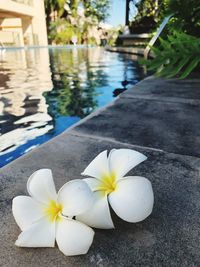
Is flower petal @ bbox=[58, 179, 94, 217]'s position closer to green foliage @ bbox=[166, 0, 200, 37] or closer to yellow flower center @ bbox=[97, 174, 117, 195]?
yellow flower center @ bbox=[97, 174, 117, 195]

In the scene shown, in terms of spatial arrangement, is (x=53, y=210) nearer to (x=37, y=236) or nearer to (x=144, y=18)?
(x=37, y=236)

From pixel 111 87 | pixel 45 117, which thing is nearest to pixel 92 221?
pixel 45 117

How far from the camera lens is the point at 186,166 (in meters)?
1.09

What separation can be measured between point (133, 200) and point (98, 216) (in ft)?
0.36

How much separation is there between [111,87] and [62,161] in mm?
2835

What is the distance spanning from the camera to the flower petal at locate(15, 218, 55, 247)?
2.15 feet

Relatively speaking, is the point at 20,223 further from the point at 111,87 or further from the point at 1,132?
the point at 111,87

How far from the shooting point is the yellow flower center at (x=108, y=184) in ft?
2.51

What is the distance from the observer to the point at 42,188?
0.74 m

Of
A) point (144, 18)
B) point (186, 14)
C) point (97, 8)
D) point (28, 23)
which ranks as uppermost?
point (97, 8)

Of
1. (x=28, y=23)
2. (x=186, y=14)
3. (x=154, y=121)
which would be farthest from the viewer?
(x=28, y=23)

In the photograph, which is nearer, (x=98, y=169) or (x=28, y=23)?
(x=98, y=169)

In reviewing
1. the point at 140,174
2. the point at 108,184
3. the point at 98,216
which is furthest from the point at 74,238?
the point at 140,174

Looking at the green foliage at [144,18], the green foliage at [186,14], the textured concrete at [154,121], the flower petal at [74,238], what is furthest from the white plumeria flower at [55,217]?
the green foliage at [144,18]
